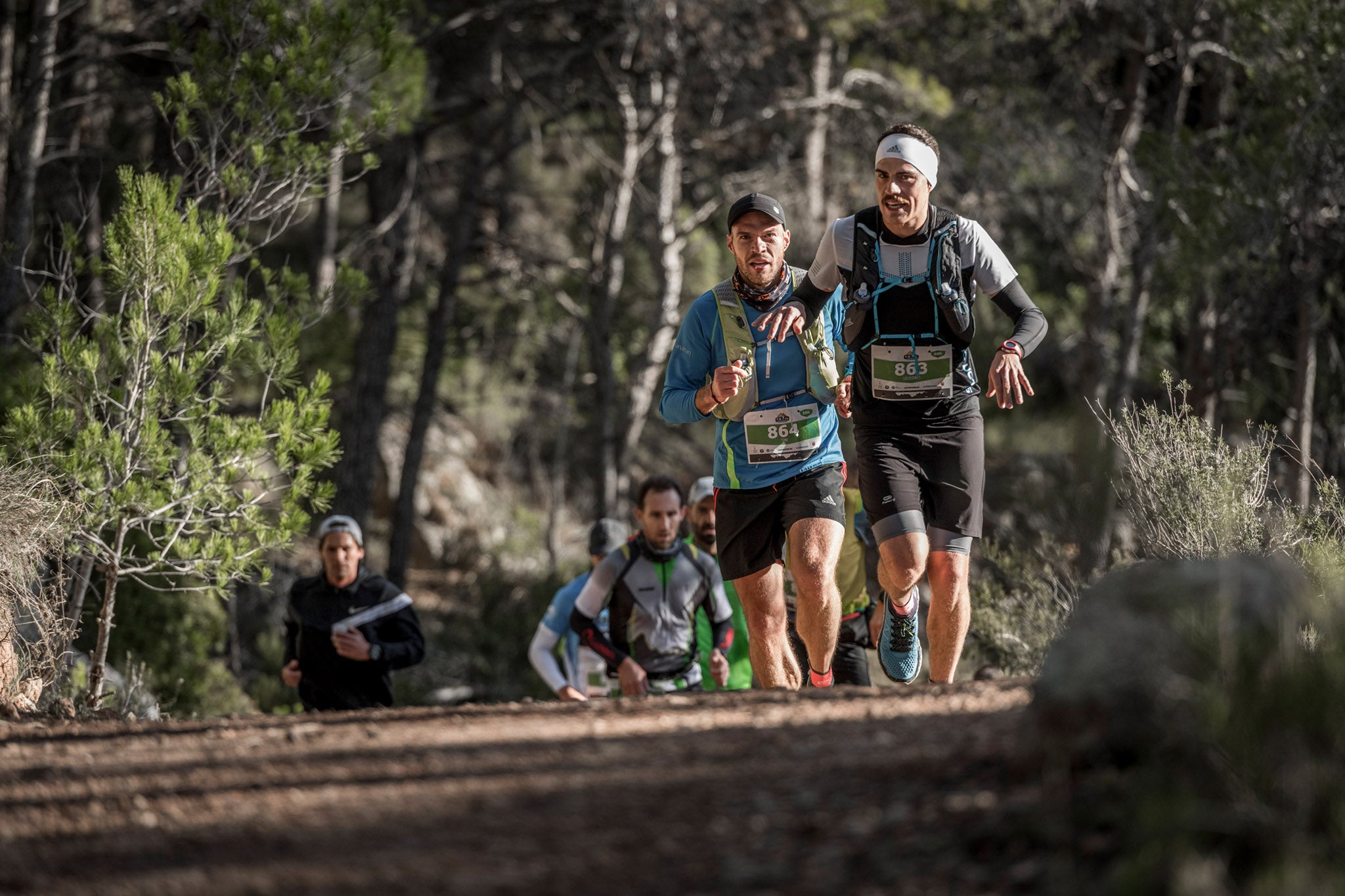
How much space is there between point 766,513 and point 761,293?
925mm

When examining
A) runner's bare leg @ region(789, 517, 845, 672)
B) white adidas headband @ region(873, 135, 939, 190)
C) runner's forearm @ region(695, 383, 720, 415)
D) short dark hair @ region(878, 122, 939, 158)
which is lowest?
runner's bare leg @ region(789, 517, 845, 672)

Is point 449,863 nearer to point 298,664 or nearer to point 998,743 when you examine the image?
point 998,743

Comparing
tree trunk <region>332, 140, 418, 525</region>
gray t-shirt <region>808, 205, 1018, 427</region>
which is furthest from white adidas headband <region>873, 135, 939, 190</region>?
tree trunk <region>332, 140, 418, 525</region>

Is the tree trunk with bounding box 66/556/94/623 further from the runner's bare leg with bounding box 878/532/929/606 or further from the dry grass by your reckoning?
the runner's bare leg with bounding box 878/532/929/606

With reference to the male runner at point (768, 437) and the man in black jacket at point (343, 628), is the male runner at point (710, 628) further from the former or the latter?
the man in black jacket at point (343, 628)

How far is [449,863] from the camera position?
2814 mm

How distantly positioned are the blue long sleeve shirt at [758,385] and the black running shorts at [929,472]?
0.24 m

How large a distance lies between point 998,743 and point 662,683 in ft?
12.7

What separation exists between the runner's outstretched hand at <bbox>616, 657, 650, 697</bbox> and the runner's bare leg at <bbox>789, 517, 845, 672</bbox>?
1.35 m

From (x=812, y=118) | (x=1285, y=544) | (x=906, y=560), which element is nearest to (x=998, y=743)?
(x=906, y=560)

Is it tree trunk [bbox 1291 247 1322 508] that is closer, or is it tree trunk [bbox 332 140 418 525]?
tree trunk [bbox 1291 247 1322 508]

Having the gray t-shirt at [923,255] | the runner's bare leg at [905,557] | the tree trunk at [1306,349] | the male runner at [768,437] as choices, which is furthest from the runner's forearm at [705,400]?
the tree trunk at [1306,349]

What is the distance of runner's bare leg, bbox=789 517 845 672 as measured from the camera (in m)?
5.48

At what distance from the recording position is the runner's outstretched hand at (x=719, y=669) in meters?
7.00
